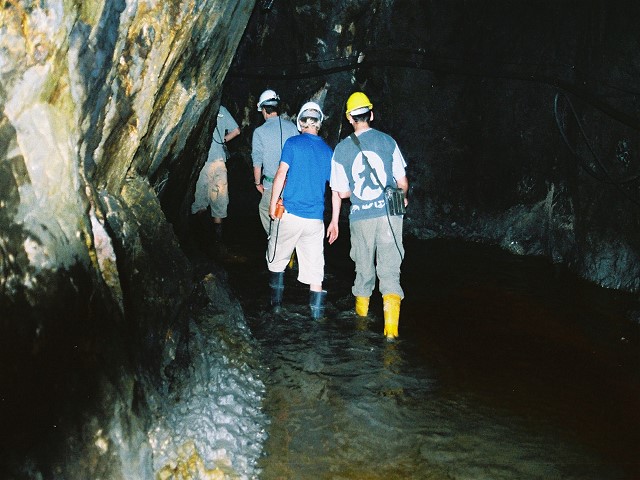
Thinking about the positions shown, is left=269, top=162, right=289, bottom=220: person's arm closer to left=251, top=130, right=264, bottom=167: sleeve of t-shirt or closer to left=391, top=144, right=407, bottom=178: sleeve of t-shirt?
left=391, top=144, right=407, bottom=178: sleeve of t-shirt

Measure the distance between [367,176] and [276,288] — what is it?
1644 mm

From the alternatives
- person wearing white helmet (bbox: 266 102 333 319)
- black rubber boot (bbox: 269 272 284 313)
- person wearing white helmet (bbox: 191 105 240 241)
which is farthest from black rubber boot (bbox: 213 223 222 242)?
person wearing white helmet (bbox: 266 102 333 319)

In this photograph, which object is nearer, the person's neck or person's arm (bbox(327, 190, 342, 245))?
the person's neck

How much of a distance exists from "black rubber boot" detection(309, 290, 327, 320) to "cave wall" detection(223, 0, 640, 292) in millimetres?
4044

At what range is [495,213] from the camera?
11.8 m

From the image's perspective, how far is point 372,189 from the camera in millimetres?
6391

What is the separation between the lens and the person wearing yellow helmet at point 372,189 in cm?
636

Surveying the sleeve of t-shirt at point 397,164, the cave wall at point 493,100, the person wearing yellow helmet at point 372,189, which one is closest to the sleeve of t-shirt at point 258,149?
the person wearing yellow helmet at point 372,189

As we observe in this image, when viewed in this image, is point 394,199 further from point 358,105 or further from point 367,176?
point 358,105

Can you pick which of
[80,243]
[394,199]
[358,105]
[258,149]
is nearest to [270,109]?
[258,149]

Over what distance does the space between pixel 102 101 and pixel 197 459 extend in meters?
2.28

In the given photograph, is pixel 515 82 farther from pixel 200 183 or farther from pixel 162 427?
pixel 162 427

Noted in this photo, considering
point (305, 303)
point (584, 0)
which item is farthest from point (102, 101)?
point (584, 0)

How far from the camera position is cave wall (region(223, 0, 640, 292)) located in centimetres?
873
